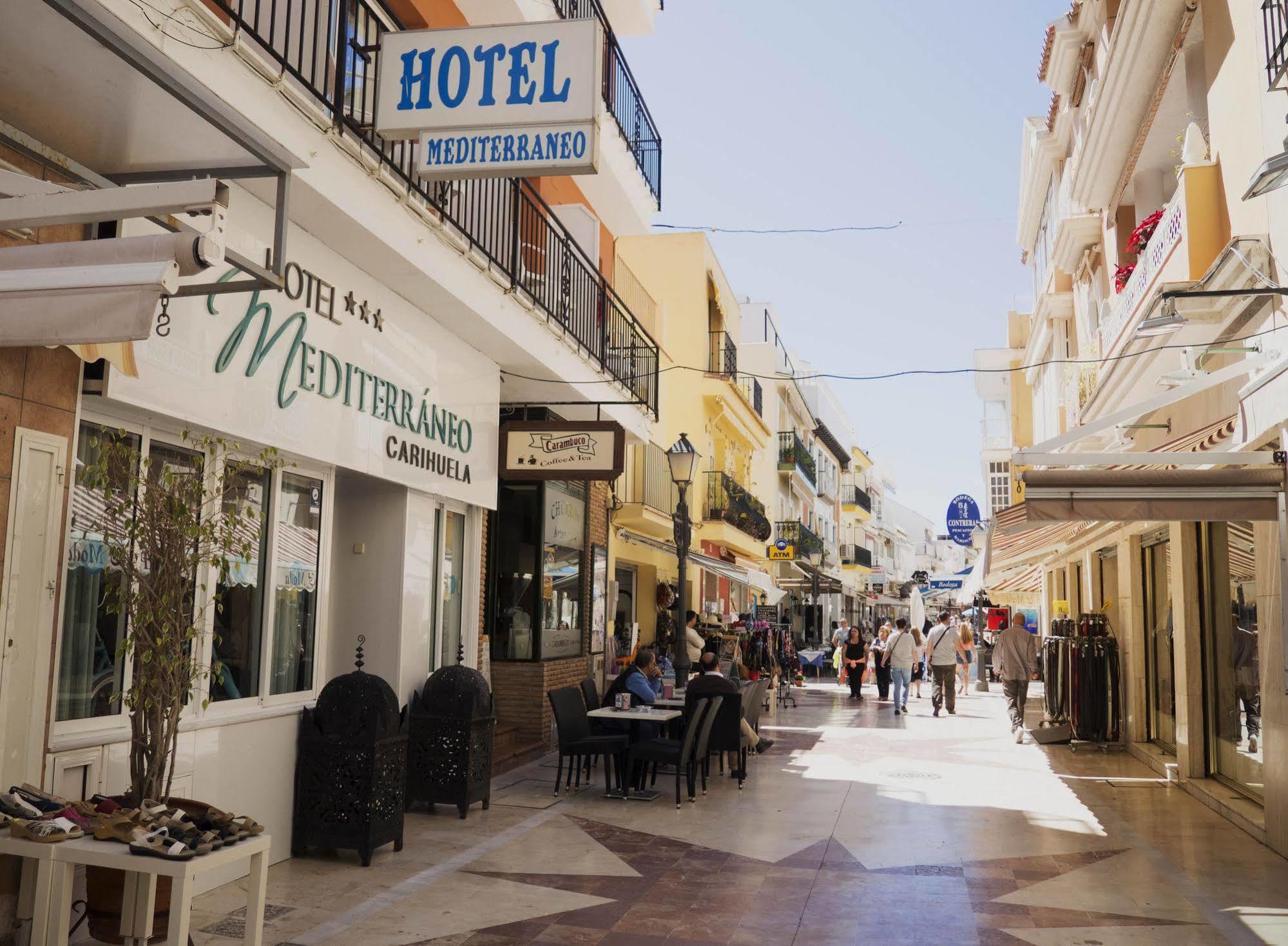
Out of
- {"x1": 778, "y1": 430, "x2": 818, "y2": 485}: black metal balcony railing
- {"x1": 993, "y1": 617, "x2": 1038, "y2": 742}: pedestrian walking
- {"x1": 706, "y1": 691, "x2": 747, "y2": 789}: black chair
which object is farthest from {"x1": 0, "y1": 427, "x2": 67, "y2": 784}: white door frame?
{"x1": 778, "y1": 430, "x2": 818, "y2": 485}: black metal balcony railing

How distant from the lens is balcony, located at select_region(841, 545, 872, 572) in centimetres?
5509

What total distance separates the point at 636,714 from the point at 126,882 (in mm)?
6045

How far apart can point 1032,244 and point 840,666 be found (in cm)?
1139

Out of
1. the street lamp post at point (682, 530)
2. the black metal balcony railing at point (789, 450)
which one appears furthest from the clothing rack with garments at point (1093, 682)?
the black metal balcony railing at point (789, 450)

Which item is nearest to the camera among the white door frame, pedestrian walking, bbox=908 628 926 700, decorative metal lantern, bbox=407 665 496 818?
the white door frame

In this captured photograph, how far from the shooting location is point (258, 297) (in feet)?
22.4

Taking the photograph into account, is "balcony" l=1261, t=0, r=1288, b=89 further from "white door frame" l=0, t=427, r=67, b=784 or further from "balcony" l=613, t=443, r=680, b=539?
"balcony" l=613, t=443, r=680, b=539

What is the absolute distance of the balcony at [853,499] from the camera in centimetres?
5831

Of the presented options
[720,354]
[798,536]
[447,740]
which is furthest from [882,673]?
→ [798,536]

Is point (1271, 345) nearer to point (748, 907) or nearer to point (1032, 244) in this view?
point (748, 907)

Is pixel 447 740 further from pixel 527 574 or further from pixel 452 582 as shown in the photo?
pixel 527 574

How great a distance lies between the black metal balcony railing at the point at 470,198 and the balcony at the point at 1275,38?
5509 mm

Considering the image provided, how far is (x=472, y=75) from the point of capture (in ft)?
21.5

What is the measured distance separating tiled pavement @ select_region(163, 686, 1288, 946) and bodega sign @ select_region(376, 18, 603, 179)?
4.40m
